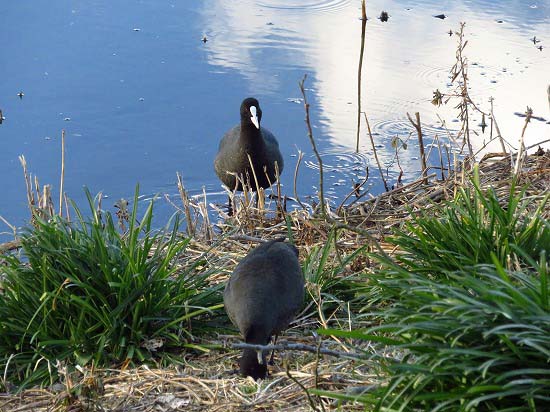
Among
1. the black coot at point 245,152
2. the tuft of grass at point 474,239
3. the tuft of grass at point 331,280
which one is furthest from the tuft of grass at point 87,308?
the black coot at point 245,152

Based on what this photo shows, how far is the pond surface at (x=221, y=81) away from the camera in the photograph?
6680 mm

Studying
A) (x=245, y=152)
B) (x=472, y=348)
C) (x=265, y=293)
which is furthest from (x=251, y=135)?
(x=472, y=348)

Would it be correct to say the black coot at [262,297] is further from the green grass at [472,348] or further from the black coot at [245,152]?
the black coot at [245,152]

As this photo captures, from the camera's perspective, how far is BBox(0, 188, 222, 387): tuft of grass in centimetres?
337

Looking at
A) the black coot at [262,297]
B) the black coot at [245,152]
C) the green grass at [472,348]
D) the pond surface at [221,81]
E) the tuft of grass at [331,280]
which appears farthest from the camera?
the black coot at [245,152]

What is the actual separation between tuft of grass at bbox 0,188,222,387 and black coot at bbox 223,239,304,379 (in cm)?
20

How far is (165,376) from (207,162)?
4083 mm

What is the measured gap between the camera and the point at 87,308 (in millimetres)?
3406

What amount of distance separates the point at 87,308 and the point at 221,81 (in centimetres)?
452

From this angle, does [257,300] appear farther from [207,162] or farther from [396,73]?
[396,73]

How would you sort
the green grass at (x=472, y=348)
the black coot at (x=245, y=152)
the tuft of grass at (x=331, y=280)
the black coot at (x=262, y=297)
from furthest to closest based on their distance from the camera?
the black coot at (x=245, y=152)
the tuft of grass at (x=331, y=280)
the black coot at (x=262, y=297)
the green grass at (x=472, y=348)

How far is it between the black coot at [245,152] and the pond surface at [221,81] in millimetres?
155

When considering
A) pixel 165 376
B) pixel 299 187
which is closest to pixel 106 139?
pixel 299 187

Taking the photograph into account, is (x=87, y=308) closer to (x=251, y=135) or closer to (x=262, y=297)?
(x=262, y=297)
